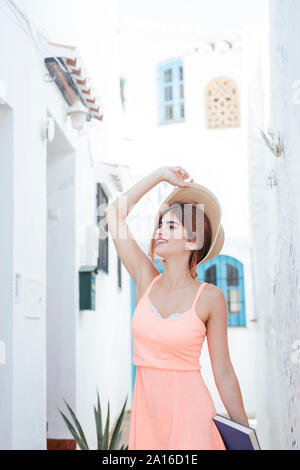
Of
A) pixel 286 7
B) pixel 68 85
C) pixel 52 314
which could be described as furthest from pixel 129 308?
pixel 286 7

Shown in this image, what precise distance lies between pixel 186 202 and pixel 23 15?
1.90m

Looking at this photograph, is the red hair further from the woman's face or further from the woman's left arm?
the woman's left arm

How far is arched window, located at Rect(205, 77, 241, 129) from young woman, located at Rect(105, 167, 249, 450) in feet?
29.2

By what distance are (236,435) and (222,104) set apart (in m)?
9.73

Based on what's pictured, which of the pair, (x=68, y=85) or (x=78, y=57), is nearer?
(x=78, y=57)

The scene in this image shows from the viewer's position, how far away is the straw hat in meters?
2.16

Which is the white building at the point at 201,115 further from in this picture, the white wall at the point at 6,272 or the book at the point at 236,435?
the book at the point at 236,435

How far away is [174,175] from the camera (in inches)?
85.1

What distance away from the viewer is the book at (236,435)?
1.63m

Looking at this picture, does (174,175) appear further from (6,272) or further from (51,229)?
(51,229)

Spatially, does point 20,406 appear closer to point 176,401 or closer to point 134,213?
point 176,401

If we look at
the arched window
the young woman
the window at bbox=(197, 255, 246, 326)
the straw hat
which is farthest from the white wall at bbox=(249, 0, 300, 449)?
the arched window

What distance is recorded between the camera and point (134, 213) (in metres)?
9.98

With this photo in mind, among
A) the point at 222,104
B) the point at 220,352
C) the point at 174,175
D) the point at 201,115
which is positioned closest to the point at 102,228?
the point at 174,175
